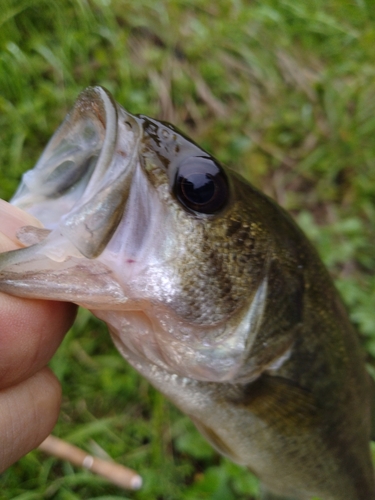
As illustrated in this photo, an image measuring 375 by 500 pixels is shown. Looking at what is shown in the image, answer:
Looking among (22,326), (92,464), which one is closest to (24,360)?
(22,326)

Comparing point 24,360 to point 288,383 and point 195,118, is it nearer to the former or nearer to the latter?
point 288,383

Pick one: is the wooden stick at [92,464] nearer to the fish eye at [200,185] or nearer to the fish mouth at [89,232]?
the fish mouth at [89,232]

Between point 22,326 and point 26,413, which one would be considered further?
point 26,413

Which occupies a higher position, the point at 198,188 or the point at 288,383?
the point at 198,188

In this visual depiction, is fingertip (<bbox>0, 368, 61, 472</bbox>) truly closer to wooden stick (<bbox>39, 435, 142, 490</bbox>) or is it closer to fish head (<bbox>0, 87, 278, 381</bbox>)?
fish head (<bbox>0, 87, 278, 381</bbox>)

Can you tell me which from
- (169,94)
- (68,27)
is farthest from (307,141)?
(68,27)

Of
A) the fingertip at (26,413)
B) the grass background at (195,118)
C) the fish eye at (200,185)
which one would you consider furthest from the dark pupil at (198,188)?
the grass background at (195,118)
